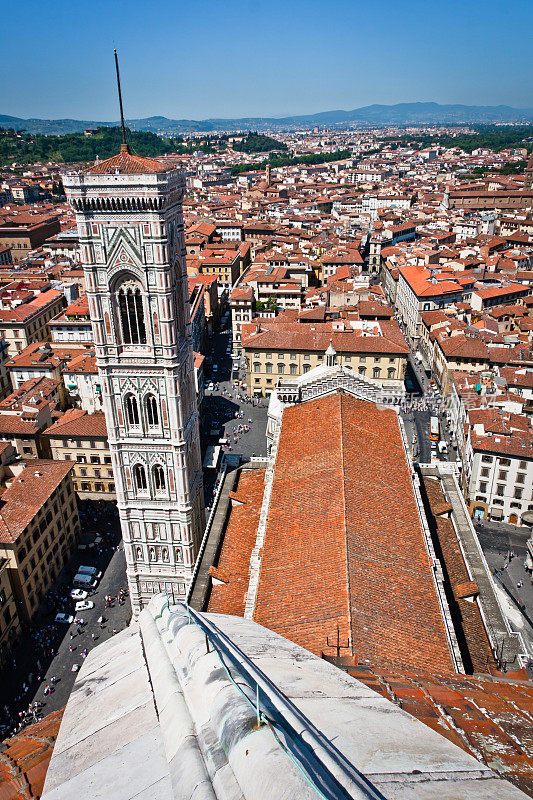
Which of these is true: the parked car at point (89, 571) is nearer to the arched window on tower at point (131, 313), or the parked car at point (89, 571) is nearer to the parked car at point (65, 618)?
the parked car at point (65, 618)

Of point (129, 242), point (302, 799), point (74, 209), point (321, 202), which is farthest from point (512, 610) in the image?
point (321, 202)

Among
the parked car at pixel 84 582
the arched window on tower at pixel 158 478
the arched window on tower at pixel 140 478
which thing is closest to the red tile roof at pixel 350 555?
the arched window on tower at pixel 158 478

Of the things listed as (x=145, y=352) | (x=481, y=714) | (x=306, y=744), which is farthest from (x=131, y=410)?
(x=306, y=744)

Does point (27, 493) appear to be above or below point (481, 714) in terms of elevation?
below

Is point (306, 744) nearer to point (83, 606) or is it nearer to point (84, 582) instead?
point (83, 606)

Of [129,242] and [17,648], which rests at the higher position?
[129,242]

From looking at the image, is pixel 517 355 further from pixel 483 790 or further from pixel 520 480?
pixel 483 790
